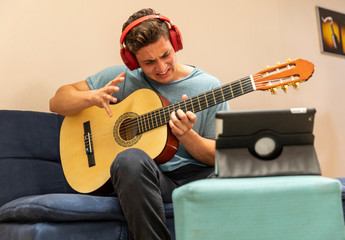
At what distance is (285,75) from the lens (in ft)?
4.40

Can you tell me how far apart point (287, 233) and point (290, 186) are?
0.31 feet

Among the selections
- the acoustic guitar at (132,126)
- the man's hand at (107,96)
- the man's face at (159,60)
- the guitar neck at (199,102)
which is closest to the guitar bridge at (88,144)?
the acoustic guitar at (132,126)

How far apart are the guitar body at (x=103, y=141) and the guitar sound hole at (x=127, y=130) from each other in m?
0.02

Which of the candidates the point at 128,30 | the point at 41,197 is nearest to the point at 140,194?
the point at 41,197

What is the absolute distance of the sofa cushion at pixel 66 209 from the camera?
125cm

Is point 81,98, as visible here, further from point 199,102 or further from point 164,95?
point 199,102

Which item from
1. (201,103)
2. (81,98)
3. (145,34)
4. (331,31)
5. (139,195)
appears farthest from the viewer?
(331,31)

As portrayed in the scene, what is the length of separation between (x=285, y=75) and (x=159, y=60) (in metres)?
0.52

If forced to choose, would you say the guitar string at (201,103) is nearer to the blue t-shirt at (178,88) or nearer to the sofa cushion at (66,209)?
the blue t-shirt at (178,88)

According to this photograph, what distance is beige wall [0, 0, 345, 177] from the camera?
79.9 inches

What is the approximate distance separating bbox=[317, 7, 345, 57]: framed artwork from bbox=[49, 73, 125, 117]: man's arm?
197 cm

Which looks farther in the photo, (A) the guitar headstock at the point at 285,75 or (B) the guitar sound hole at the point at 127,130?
(B) the guitar sound hole at the point at 127,130

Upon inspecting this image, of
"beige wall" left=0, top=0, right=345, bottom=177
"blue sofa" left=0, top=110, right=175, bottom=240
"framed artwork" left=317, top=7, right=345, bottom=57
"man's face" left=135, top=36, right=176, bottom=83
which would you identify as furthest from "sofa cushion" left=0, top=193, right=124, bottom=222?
"framed artwork" left=317, top=7, right=345, bottom=57

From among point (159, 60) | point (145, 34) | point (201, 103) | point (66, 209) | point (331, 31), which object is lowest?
point (66, 209)
